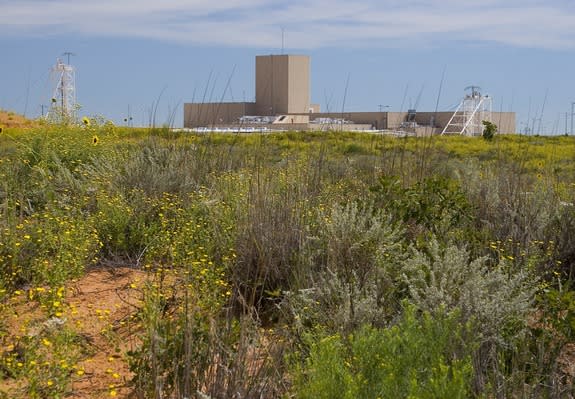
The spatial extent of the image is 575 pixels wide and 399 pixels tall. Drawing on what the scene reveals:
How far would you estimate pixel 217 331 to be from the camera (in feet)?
12.3

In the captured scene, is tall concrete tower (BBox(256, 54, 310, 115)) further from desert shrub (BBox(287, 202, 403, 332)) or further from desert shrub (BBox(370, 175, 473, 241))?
desert shrub (BBox(287, 202, 403, 332))

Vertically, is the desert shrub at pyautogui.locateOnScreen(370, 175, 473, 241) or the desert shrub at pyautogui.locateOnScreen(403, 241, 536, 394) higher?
the desert shrub at pyautogui.locateOnScreen(370, 175, 473, 241)

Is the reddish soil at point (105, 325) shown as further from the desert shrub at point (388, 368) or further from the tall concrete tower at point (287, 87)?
the tall concrete tower at point (287, 87)

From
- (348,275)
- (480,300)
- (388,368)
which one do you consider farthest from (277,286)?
(388,368)

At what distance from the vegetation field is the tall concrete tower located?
174ft

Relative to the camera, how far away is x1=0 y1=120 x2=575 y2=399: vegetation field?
339 centimetres

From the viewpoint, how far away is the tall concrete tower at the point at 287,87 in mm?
60656

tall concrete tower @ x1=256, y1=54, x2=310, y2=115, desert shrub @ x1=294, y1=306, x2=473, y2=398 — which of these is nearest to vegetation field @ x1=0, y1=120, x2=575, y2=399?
desert shrub @ x1=294, y1=306, x2=473, y2=398

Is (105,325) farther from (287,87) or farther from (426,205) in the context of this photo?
(287,87)

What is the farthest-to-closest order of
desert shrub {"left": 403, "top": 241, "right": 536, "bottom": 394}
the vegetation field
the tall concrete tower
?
the tall concrete tower < desert shrub {"left": 403, "top": 241, "right": 536, "bottom": 394} < the vegetation field

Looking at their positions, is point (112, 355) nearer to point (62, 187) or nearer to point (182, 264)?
point (182, 264)

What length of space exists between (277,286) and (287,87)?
56.3 metres

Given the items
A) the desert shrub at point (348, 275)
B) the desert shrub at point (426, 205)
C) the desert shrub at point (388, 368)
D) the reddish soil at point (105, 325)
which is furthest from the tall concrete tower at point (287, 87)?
the desert shrub at point (388, 368)

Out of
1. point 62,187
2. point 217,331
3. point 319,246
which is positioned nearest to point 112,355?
point 217,331
